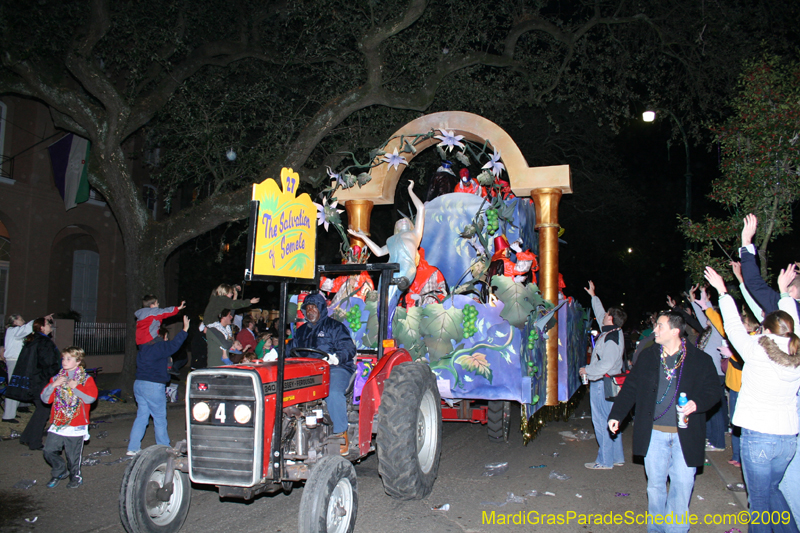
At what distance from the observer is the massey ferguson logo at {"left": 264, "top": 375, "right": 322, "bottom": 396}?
3.94m

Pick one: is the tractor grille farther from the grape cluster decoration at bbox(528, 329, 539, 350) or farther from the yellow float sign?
the grape cluster decoration at bbox(528, 329, 539, 350)

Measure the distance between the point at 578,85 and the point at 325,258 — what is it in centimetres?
1106

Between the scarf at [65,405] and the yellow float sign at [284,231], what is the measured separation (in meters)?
3.05

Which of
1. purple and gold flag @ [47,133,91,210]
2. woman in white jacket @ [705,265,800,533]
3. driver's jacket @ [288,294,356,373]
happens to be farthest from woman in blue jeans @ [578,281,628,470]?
purple and gold flag @ [47,133,91,210]

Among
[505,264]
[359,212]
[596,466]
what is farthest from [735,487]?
[359,212]

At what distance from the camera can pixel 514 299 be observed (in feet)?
20.5

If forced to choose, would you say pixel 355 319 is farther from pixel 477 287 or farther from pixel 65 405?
pixel 65 405

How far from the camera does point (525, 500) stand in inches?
206

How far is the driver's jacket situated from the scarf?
7.30 feet

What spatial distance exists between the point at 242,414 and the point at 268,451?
32 centimetres

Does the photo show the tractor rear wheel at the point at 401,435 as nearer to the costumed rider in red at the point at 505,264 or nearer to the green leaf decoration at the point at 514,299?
the green leaf decoration at the point at 514,299

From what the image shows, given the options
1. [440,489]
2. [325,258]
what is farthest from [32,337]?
[325,258]

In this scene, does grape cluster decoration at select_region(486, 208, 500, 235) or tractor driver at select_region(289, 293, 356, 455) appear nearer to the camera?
tractor driver at select_region(289, 293, 356, 455)

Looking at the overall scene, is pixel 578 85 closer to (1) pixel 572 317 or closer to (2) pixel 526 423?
(1) pixel 572 317
